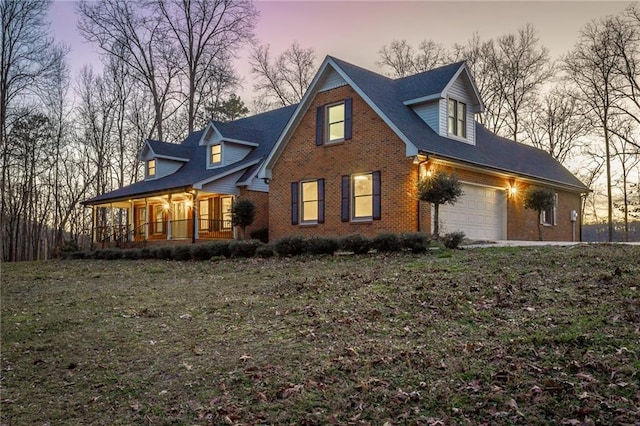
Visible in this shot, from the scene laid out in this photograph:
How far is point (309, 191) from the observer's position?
1850cm

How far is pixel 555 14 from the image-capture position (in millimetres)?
18641

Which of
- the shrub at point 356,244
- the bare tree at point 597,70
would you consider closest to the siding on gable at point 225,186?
the shrub at point 356,244

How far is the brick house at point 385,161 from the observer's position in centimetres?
1572

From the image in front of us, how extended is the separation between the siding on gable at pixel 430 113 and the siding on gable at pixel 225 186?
9093mm

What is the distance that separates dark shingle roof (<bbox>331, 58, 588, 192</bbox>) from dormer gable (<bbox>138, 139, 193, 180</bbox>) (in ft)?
43.4

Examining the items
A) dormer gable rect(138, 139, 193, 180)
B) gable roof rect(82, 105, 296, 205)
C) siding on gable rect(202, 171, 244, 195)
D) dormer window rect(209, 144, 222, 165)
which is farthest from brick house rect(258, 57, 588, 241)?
dormer gable rect(138, 139, 193, 180)

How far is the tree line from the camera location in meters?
25.9

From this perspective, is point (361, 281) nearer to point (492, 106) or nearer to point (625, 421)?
point (625, 421)

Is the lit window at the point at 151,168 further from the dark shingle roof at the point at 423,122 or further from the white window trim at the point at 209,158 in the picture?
the dark shingle roof at the point at 423,122

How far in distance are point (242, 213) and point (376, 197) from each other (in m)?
6.78

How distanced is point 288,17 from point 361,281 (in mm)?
12291

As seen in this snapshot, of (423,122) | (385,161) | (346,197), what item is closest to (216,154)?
(346,197)

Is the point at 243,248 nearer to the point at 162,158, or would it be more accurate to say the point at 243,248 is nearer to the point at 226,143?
the point at 226,143

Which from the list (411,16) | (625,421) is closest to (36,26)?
(411,16)
